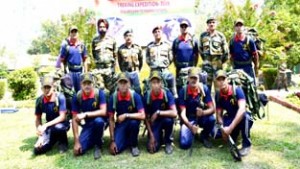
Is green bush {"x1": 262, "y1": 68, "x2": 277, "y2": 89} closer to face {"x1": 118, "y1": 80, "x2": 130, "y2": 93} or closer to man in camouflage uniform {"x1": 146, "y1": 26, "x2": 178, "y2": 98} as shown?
man in camouflage uniform {"x1": 146, "y1": 26, "x2": 178, "y2": 98}

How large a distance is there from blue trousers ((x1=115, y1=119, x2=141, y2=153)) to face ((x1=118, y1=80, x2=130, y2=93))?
41 centimetres

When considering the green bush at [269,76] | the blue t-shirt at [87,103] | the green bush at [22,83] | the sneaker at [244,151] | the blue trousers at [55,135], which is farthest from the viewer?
the green bush at [269,76]

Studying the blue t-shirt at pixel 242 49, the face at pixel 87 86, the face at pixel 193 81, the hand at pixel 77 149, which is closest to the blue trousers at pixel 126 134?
the hand at pixel 77 149

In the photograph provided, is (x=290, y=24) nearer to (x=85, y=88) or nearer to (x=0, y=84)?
(x=0, y=84)

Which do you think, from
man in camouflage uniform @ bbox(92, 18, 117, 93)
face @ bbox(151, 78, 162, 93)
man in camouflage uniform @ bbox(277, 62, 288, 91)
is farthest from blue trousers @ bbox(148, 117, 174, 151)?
man in camouflage uniform @ bbox(277, 62, 288, 91)

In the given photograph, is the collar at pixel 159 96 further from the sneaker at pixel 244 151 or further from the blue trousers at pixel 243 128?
the sneaker at pixel 244 151

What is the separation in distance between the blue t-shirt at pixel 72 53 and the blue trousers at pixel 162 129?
1.86 m

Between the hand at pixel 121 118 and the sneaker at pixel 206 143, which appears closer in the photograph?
the hand at pixel 121 118

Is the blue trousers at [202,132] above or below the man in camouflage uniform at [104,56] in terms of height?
below

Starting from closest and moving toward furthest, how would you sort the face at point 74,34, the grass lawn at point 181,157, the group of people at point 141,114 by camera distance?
the grass lawn at point 181,157 → the group of people at point 141,114 → the face at point 74,34

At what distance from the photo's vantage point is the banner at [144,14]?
8539mm

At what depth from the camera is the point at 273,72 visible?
50.9ft

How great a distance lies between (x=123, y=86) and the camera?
16.3ft

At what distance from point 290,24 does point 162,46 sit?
496 inches
